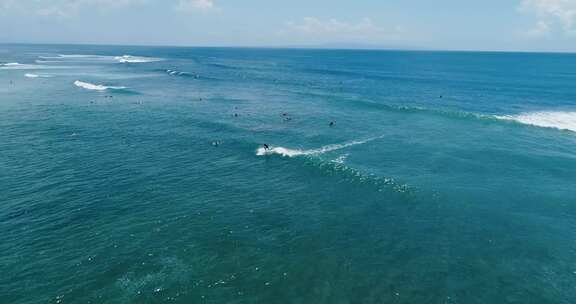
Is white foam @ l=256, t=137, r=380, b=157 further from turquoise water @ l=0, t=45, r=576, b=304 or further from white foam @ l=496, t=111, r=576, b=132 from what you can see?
white foam @ l=496, t=111, r=576, b=132

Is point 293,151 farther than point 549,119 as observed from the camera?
No

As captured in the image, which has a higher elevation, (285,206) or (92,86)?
(92,86)

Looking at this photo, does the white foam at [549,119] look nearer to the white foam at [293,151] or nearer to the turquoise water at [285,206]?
the turquoise water at [285,206]

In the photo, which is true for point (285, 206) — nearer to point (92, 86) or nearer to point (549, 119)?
point (549, 119)

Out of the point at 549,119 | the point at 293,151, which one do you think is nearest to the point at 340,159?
the point at 293,151

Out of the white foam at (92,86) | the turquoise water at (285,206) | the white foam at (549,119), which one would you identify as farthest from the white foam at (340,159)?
the white foam at (92,86)

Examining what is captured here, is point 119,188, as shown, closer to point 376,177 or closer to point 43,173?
point 43,173
